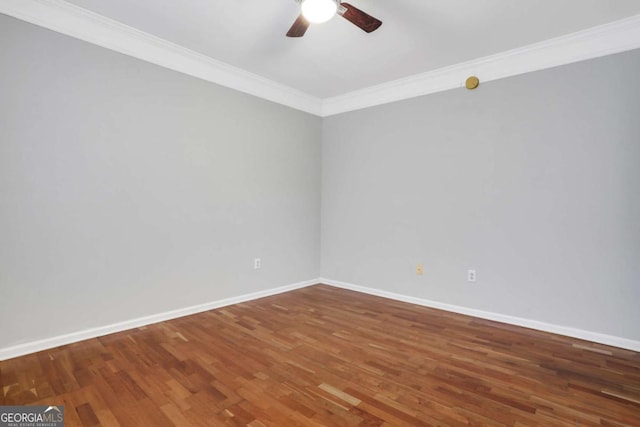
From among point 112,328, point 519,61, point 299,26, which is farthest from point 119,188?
point 519,61

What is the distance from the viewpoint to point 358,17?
1946 mm

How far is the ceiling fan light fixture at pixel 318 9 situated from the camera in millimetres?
1815

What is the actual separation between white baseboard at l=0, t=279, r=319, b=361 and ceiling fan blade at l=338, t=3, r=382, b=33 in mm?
2733

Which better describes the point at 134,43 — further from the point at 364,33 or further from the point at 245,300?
the point at 245,300

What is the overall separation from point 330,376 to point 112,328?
182 cm

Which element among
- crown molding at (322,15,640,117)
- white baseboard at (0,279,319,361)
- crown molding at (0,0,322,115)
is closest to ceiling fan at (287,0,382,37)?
crown molding at (0,0,322,115)

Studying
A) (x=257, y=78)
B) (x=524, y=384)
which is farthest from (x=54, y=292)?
(x=524, y=384)

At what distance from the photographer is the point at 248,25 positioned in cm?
244

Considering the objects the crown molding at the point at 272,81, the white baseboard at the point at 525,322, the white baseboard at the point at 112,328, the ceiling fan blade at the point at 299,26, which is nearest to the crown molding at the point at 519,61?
the crown molding at the point at 272,81

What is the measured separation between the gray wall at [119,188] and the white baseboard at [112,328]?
0.04 m

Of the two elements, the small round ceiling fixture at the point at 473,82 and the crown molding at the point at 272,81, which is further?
the small round ceiling fixture at the point at 473,82

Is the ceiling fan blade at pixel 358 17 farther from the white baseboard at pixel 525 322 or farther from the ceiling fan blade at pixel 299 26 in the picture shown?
the white baseboard at pixel 525 322

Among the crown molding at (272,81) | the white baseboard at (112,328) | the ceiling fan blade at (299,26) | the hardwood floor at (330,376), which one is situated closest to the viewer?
the hardwood floor at (330,376)

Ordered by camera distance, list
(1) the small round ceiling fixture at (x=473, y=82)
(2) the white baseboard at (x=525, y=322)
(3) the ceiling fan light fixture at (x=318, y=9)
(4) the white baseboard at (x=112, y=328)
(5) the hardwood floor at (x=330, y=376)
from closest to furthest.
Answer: (5) the hardwood floor at (x=330, y=376)
(3) the ceiling fan light fixture at (x=318, y=9)
(4) the white baseboard at (x=112, y=328)
(2) the white baseboard at (x=525, y=322)
(1) the small round ceiling fixture at (x=473, y=82)
